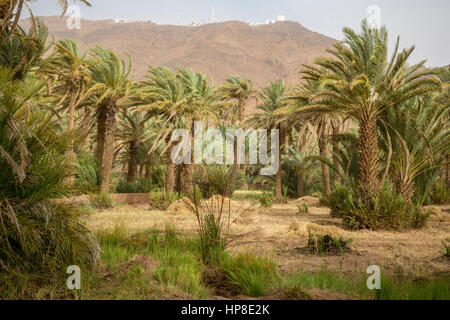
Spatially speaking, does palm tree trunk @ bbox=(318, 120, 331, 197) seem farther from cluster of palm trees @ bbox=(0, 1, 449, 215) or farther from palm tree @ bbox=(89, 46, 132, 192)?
palm tree @ bbox=(89, 46, 132, 192)

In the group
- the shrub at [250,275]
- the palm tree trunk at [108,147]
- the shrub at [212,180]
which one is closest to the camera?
the shrub at [250,275]

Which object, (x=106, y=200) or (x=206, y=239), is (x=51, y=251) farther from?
(x=106, y=200)

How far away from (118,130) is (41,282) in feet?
55.0

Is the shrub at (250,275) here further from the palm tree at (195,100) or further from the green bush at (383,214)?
the palm tree at (195,100)

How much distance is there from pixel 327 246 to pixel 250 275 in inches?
112

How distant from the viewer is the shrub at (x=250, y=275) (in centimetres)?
431

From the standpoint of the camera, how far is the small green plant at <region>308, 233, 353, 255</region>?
6.71 meters

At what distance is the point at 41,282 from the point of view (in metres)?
4.07

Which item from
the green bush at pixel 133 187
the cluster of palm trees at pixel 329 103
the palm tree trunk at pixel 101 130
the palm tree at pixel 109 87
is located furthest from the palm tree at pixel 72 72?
the green bush at pixel 133 187

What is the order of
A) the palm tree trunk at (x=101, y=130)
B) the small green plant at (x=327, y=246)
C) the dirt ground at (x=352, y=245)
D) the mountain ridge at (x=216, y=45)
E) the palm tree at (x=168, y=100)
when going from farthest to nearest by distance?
1. the mountain ridge at (x=216, y=45)
2. the palm tree trunk at (x=101, y=130)
3. the palm tree at (x=168, y=100)
4. the small green plant at (x=327, y=246)
5. the dirt ground at (x=352, y=245)

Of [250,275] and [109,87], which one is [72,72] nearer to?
[109,87]

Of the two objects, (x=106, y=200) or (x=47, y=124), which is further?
(x=106, y=200)

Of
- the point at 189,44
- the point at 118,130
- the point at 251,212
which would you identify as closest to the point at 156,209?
the point at 251,212

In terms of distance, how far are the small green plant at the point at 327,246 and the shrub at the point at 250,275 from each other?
2084 millimetres
